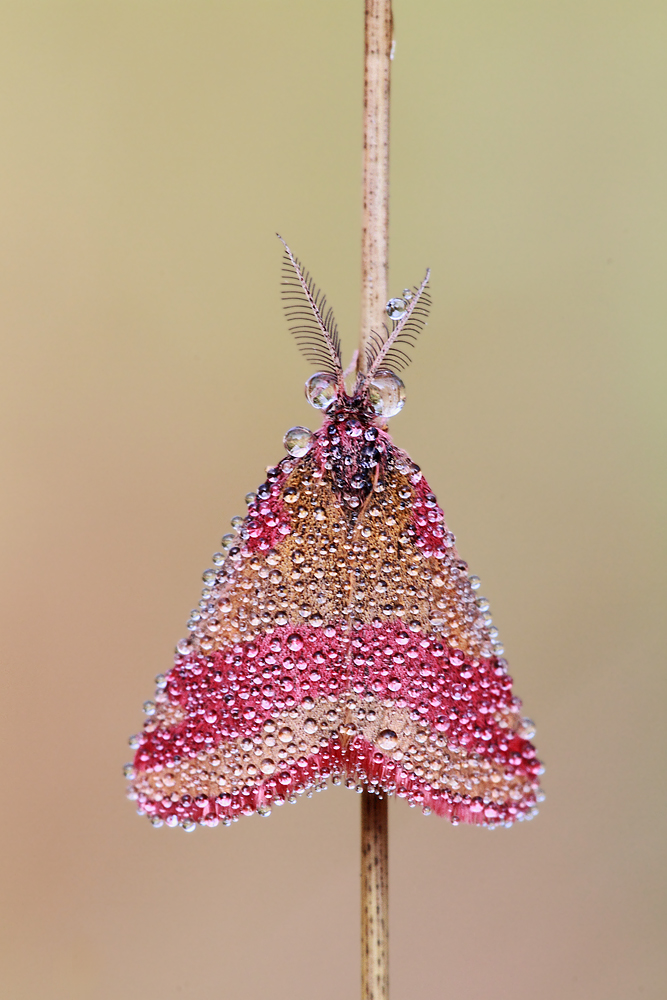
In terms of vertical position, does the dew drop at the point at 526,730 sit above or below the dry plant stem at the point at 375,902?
above

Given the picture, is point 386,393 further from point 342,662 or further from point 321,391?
point 342,662

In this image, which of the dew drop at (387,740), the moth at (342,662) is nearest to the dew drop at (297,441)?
the moth at (342,662)

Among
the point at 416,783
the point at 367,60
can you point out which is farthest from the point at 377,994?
the point at 367,60

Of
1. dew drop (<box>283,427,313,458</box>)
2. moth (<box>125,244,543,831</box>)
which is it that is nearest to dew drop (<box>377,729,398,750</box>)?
moth (<box>125,244,543,831</box>)

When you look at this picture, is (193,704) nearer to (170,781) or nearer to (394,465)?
(170,781)

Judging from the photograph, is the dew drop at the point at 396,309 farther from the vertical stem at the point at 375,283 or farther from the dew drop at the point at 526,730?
the dew drop at the point at 526,730

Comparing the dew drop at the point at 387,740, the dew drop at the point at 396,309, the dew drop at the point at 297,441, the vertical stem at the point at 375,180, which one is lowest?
the dew drop at the point at 387,740

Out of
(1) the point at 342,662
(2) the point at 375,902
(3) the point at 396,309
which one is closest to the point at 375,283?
(3) the point at 396,309
